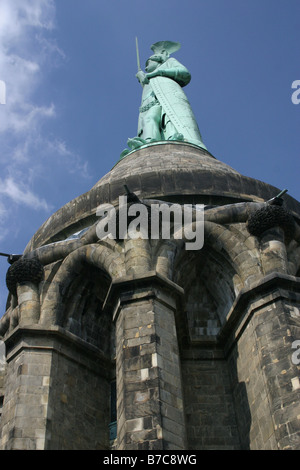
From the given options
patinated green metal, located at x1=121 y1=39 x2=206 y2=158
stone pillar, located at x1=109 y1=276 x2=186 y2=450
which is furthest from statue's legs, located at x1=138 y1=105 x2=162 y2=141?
stone pillar, located at x1=109 y1=276 x2=186 y2=450

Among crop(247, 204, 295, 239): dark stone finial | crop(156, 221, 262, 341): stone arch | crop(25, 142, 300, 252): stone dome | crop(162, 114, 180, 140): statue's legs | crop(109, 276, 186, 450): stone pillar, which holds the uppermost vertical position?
crop(162, 114, 180, 140): statue's legs

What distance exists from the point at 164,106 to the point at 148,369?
15.1 m

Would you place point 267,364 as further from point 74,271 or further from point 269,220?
point 74,271

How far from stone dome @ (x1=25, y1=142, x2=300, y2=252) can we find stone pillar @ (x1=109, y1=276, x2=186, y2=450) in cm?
361

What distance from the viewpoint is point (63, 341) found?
1144 cm

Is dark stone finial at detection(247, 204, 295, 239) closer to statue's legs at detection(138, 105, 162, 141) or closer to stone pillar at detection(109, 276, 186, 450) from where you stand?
stone pillar at detection(109, 276, 186, 450)

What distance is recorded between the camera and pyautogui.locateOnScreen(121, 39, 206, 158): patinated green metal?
797 inches

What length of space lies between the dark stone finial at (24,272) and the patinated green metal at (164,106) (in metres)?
7.08

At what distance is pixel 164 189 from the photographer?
44.8ft

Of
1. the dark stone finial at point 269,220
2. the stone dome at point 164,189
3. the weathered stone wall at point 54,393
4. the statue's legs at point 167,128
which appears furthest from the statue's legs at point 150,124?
the weathered stone wall at point 54,393

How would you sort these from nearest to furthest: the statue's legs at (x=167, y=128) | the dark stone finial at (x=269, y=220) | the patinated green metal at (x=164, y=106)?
1. the dark stone finial at (x=269, y=220)
2. the patinated green metal at (x=164, y=106)
3. the statue's legs at (x=167, y=128)

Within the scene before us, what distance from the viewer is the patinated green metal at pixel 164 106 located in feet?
66.4

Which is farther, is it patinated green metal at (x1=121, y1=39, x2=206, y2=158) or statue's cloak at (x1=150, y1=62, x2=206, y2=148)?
statue's cloak at (x1=150, y1=62, x2=206, y2=148)

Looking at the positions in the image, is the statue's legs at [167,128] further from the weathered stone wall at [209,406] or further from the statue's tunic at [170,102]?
the weathered stone wall at [209,406]
